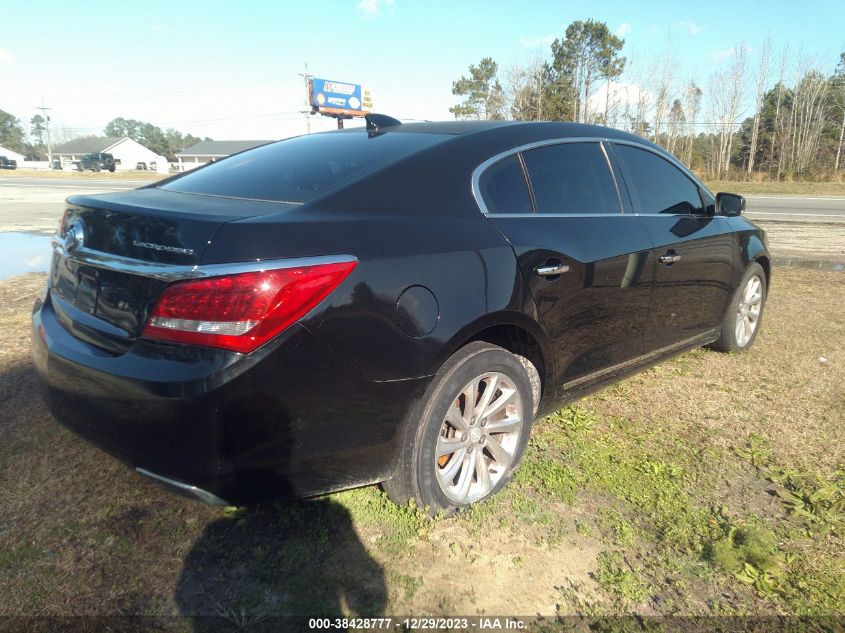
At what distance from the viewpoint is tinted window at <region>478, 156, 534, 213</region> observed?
2586mm

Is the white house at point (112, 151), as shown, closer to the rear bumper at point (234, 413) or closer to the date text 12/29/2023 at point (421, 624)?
the rear bumper at point (234, 413)

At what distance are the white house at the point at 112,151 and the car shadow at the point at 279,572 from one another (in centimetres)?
9412

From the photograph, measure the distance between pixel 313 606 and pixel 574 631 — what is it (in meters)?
0.88

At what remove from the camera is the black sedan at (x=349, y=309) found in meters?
1.83

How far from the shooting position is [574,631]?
6.42ft

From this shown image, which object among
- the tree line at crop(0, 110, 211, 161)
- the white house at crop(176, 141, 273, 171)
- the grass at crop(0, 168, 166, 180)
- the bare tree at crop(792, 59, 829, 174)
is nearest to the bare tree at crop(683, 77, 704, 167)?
the bare tree at crop(792, 59, 829, 174)

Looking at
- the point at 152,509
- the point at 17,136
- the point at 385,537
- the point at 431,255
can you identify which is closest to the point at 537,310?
the point at 431,255

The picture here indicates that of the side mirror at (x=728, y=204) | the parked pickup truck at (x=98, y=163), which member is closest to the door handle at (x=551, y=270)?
the side mirror at (x=728, y=204)

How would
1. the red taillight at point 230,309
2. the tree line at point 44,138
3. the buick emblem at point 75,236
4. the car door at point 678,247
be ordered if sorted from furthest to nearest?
the tree line at point 44,138 → the car door at point 678,247 → the buick emblem at point 75,236 → the red taillight at point 230,309

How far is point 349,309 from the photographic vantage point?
1948 mm

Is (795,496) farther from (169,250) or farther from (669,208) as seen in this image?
(169,250)

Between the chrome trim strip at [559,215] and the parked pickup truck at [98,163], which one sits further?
the parked pickup truck at [98,163]

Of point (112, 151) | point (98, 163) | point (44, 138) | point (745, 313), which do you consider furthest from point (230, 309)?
point (44, 138)

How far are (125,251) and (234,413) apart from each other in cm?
69
